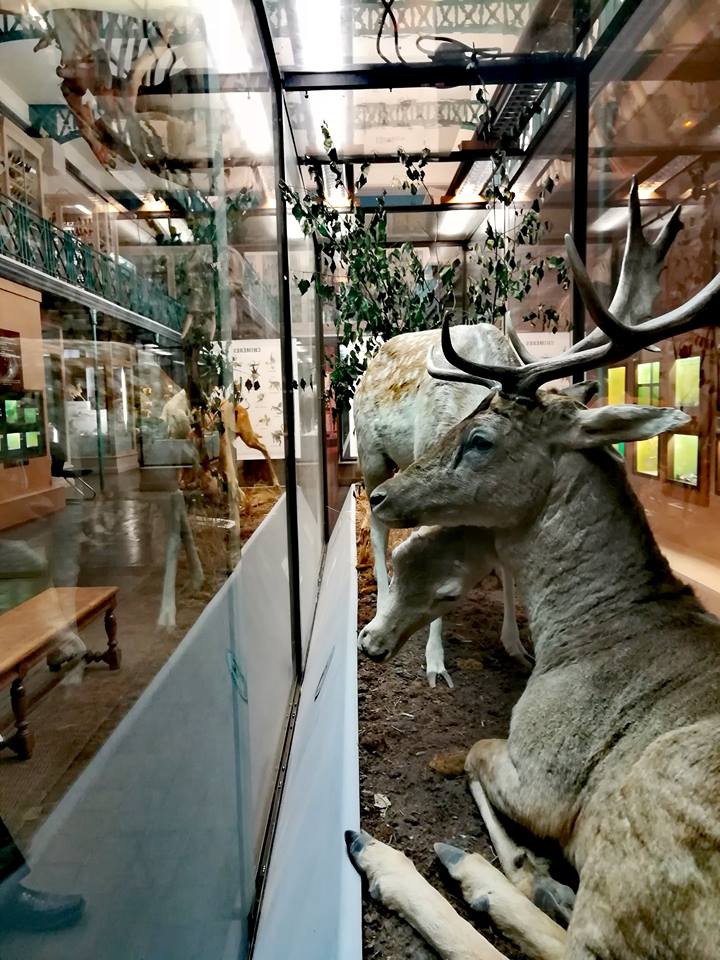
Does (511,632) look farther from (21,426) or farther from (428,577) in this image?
(21,426)

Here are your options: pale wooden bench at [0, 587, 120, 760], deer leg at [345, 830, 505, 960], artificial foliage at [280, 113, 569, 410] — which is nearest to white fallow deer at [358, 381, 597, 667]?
deer leg at [345, 830, 505, 960]

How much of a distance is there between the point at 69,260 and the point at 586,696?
3.99ft

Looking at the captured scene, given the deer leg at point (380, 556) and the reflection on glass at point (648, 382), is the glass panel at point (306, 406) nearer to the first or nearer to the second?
the deer leg at point (380, 556)

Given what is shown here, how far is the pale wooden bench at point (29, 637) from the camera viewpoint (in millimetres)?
584

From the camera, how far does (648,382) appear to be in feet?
7.63

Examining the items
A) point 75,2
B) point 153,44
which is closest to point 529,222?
point 153,44

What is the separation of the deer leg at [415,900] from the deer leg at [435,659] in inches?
42.3

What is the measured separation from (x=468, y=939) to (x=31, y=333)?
1224 millimetres

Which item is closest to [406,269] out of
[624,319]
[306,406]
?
[306,406]

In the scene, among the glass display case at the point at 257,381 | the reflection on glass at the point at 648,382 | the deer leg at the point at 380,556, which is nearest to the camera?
the glass display case at the point at 257,381

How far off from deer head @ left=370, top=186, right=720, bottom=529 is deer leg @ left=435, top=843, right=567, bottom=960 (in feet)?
2.52

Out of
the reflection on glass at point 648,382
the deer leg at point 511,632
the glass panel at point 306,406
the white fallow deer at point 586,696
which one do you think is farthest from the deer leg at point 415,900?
the glass panel at point 306,406

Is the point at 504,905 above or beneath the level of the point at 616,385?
beneath

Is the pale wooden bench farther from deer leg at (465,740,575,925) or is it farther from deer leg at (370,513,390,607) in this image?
deer leg at (370,513,390,607)
